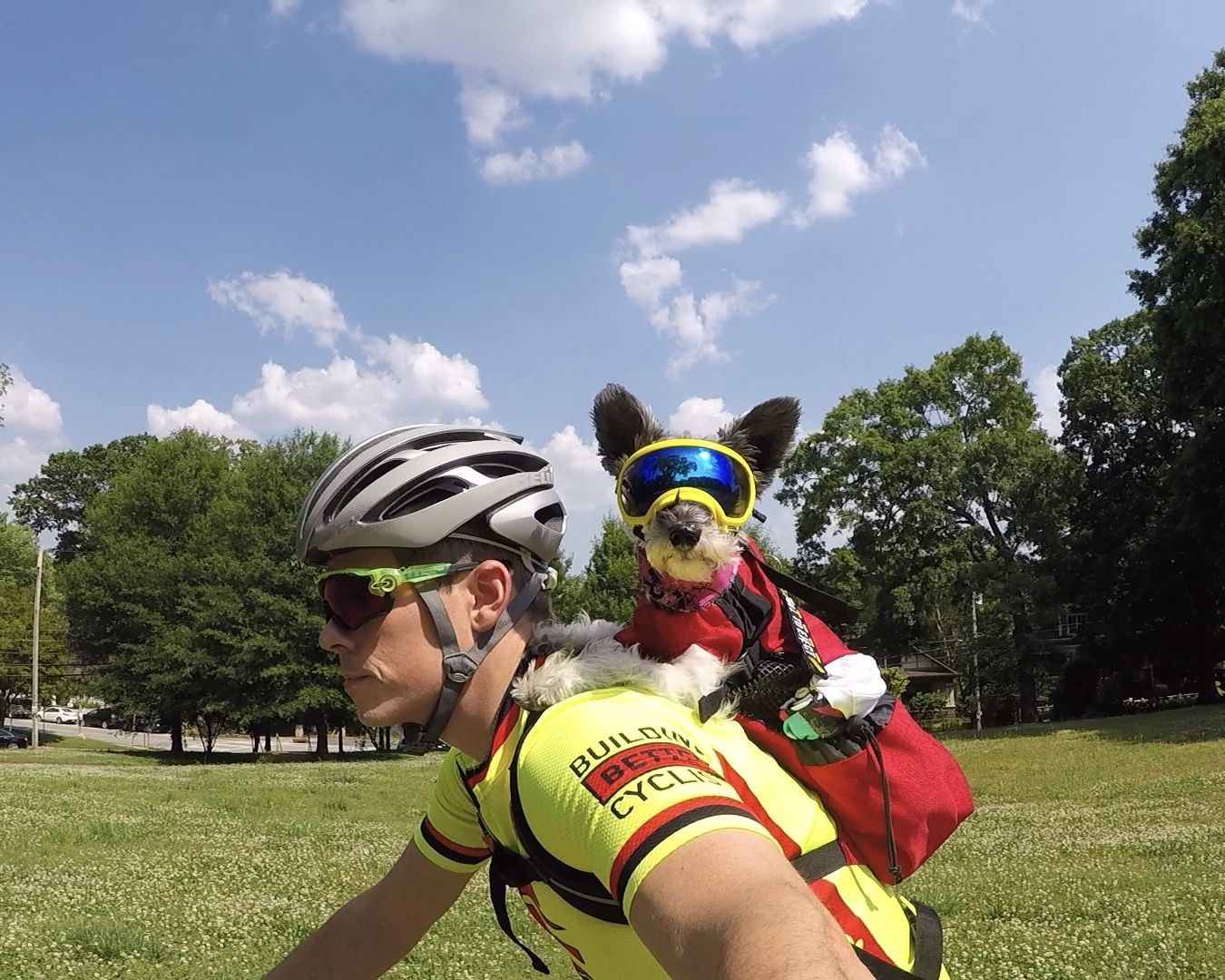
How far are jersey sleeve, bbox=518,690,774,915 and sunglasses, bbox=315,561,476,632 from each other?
56 cm

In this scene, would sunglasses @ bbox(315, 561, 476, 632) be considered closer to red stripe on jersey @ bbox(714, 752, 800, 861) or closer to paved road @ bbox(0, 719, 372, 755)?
red stripe on jersey @ bbox(714, 752, 800, 861)

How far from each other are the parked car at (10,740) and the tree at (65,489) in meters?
26.0

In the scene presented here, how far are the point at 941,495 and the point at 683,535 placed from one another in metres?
45.6

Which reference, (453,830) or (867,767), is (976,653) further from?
(867,767)

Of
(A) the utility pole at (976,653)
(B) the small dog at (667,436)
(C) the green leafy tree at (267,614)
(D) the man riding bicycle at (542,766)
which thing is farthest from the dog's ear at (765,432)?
(A) the utility pole at (976,653)

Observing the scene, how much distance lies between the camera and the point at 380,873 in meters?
10.7

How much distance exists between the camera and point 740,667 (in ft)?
8.16

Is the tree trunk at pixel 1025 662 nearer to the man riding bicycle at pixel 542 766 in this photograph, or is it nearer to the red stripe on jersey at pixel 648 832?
the man riding bicycle at pixel 542 766

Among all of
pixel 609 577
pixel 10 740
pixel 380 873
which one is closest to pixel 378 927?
pixel 380 873

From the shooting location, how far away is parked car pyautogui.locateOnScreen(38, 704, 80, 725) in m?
93.2

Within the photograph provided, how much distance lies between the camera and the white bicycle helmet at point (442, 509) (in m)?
2.28

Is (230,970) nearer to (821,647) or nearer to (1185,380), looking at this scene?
(821,647)

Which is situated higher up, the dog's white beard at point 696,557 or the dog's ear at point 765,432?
the dog's ear at point 765,432

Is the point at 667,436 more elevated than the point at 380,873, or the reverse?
the point at 667,436
